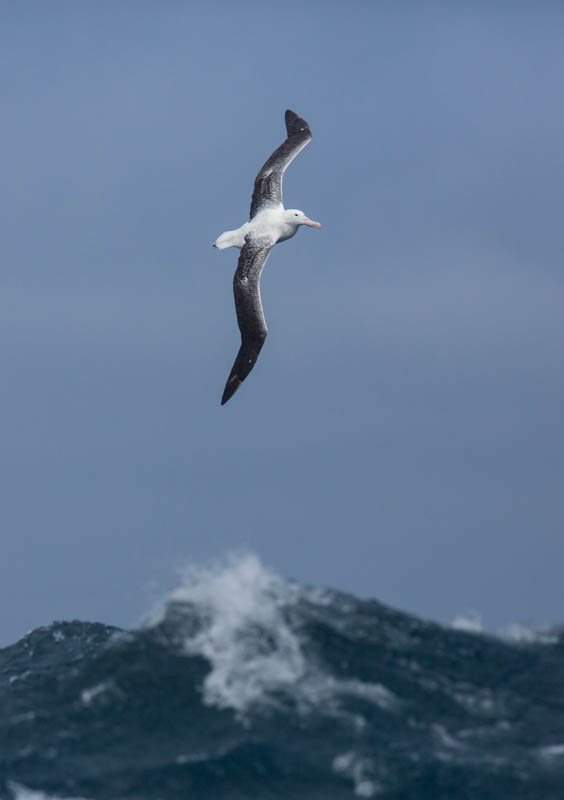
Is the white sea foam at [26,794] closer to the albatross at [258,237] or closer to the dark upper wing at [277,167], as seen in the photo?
the albatross at [258,237]

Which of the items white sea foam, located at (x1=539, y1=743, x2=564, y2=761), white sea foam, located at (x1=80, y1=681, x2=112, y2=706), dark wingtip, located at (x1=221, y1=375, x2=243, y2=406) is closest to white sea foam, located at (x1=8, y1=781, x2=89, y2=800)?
white sea foam, located at (x1=80, y1=681, x2=112, y2=706)

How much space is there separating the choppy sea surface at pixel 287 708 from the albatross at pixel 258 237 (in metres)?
8.66

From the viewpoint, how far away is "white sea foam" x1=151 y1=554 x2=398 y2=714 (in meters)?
46.2

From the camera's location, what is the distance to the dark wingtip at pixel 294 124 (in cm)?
5938

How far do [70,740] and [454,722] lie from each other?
1304 centimetres

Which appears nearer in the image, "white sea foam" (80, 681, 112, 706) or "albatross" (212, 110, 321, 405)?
"white sea foam" (80, 681, 112, 706)

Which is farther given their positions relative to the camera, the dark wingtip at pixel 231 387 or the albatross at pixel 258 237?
the albatross at pixel 258 237

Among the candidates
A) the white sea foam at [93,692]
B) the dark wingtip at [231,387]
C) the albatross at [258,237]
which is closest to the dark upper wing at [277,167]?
the albatross at [258,237]

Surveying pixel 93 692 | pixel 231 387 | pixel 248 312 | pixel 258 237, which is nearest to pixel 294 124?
pixel 258 237

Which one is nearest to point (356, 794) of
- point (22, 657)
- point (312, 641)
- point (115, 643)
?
point (312, 641)

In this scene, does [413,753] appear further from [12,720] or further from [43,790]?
[12,720]

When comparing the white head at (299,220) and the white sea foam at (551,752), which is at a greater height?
the white head at (299,220)

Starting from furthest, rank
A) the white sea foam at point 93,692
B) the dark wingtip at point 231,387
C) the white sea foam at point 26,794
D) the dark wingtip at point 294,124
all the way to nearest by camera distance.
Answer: the dark wingtip at point 294,124
the white sea foam at point 93,692
the dark wingtip at point 231,387
the white sea foam at point 26,794

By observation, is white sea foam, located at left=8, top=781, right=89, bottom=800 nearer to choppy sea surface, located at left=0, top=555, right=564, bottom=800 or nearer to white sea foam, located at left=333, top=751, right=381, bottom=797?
choppy sea surface, located at left=0, top=555, right=564, bottom=800
